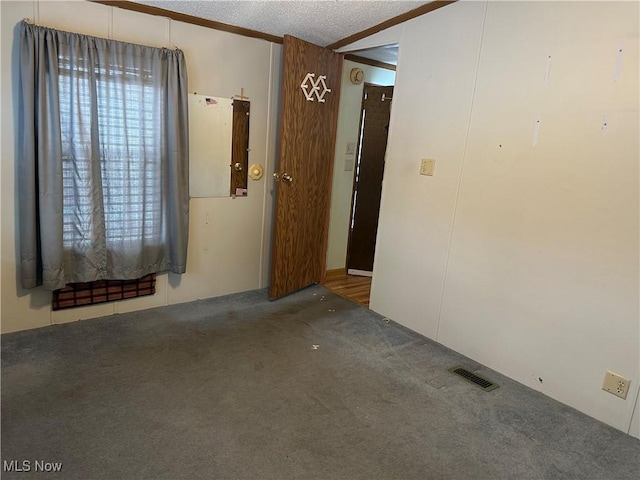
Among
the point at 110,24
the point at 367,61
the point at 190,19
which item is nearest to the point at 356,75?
the point at 367,61

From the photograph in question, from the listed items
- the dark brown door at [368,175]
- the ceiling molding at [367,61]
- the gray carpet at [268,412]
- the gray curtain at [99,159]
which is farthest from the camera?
the dark brown door at [368,175]

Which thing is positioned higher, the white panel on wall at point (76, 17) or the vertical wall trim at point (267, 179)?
the white panel on wall at point (76, 17)

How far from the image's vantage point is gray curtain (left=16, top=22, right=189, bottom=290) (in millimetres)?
2398

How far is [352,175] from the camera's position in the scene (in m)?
4.23

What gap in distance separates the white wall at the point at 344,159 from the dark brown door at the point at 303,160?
0.28 metres

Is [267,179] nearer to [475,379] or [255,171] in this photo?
[255,171]

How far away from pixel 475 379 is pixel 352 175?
2330 millimetres

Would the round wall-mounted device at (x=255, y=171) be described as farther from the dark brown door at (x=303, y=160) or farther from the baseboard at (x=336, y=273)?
the baseboard at (x=336, y=273)

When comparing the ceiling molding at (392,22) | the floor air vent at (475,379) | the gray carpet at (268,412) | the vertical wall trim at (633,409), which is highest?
the ceiling molding at (392,22)

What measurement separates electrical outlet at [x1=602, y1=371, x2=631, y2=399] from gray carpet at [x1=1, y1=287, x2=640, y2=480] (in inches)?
7.7

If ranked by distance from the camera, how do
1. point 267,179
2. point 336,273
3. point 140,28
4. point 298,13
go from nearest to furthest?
point 140,28
point 298,13
point 267,179
point 336,273

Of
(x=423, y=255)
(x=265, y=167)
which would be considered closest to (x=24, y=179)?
(x=265, y=167)

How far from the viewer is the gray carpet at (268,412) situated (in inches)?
69.0

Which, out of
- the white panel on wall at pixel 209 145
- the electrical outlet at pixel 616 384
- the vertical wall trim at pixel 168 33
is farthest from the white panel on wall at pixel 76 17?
the electrical outlet at pixel 616 384
